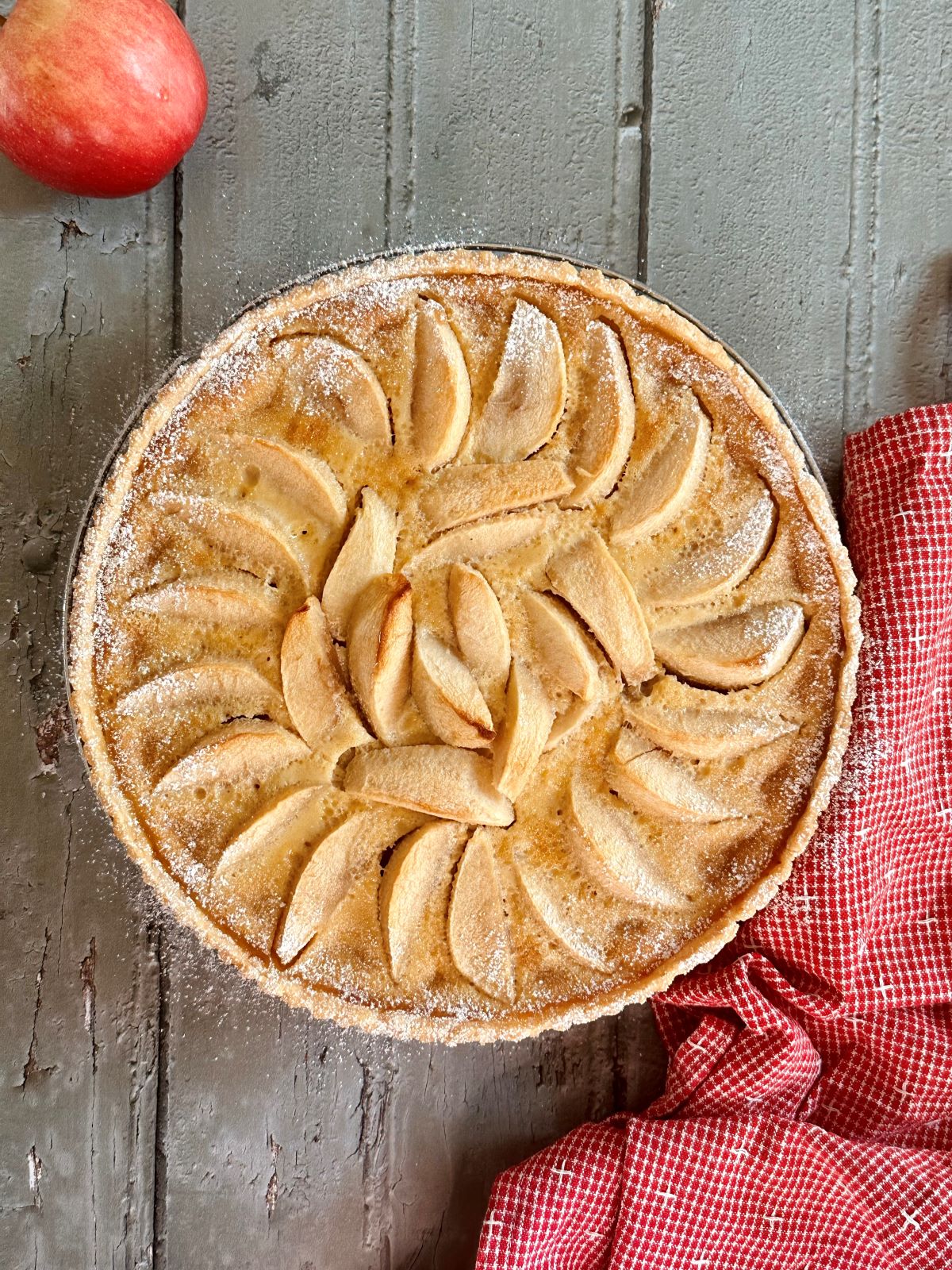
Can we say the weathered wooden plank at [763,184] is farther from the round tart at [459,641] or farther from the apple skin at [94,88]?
the apple skin at [94,88]

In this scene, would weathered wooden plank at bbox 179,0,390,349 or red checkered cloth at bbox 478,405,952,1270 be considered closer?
red checkered cloth at bbox 478,405,952,1270

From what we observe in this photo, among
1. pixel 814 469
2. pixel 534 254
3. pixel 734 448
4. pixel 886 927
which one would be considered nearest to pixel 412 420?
pixel 534 254

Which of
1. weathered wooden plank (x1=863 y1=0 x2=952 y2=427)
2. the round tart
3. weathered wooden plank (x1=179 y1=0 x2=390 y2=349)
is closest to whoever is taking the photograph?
the round tart

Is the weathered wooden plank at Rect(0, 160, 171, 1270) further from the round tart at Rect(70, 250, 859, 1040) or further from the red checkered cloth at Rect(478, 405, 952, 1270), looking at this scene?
the red checkered cloth at Rect(478, 405, 952, 1270)

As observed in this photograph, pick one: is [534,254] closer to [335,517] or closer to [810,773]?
[335,517]

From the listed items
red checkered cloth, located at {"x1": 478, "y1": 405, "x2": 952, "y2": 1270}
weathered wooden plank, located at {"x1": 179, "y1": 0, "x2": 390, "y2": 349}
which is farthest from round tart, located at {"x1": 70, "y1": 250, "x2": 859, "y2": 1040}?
weathered wooden plank, located at {"x1": 179, "y1": 0, "x2": 390, "y2": 349}

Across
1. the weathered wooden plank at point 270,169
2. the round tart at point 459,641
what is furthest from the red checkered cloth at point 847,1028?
the weathered wooden plank at point 270,169
